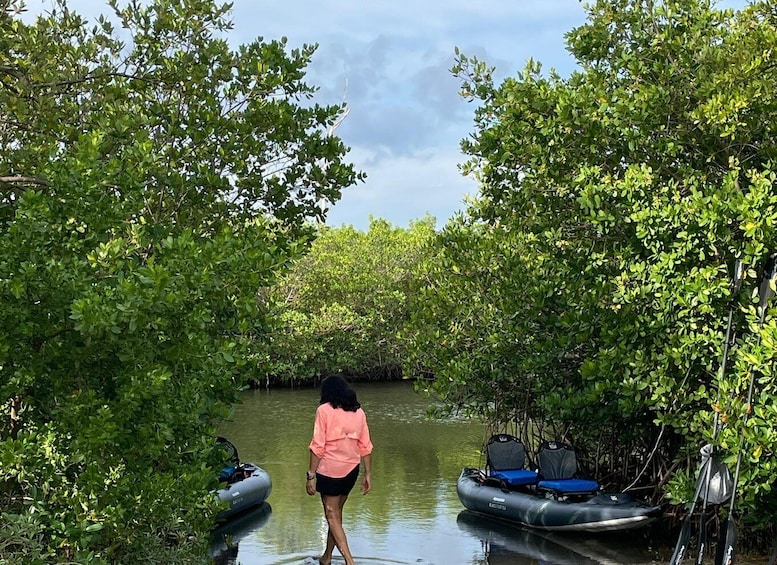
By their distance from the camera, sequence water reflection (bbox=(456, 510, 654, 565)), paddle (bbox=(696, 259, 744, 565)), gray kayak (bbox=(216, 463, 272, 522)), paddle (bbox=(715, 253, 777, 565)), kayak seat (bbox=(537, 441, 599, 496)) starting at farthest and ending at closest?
gray kayak (bbox=(216, 463, 272, 522))
kayak seat (bbox=(537, 441, 599, 496))
water reflection (bbox=(456, 510, 654, 565))
paddle (bbox=(696, 259, 744, 565))
paddle (bbox=(715, 253, 777, 565))

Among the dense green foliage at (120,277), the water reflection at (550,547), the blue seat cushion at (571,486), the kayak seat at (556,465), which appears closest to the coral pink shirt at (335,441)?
the dense green foliage at (120,277)

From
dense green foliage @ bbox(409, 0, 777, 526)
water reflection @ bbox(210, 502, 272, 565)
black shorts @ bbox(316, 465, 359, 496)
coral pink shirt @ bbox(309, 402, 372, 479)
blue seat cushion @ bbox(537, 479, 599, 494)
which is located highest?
dense green foliage @ bbox(409, 0, 777, 526)

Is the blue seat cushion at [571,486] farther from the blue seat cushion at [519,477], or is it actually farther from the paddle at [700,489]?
the paddle at [700,489]

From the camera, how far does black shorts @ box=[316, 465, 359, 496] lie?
7297 millimetres

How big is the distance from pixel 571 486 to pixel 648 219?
3.85 m

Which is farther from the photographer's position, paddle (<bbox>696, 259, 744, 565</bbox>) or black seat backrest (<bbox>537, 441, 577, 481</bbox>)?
black seat backrest (<bbox>537, 441, 577, 481</bbox>)

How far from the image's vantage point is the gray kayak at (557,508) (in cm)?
936

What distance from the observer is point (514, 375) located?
11.6 meters

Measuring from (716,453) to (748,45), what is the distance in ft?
11.2

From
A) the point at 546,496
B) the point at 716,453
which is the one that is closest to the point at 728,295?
the point at 716,453

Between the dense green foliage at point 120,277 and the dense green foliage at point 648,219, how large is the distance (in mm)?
2853

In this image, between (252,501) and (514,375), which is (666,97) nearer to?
(514,375)

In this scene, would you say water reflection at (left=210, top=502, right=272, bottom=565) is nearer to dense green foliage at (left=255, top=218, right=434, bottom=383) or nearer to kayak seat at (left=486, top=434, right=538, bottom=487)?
kayak seat at (left=486, top=434, right=538, bottom=487)

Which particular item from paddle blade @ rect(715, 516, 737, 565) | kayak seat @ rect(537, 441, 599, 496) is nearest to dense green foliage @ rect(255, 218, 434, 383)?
kayak seat @ rect(537, 441, 599, 496)
